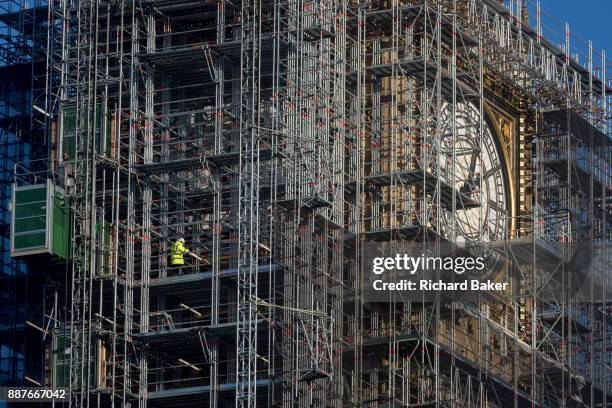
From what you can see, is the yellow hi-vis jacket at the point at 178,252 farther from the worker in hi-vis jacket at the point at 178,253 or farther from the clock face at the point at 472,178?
the clock face at the point at 472,178

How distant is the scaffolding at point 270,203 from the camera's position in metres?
90.1

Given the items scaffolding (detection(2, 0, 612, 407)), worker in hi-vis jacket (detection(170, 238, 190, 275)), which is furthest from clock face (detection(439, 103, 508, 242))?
worker in hi-vis jacket (detection(170, 238, 190, 275))

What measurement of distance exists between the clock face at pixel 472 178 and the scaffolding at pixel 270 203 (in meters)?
0.17

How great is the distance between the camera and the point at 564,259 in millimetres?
102125

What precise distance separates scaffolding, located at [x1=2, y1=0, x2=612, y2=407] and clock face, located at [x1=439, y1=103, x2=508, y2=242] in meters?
0.17

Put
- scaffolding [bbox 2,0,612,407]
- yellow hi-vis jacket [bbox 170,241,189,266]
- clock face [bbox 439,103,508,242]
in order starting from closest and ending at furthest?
1. scaffolding [bbox 2,0,612,407]
2. yellow hi-vis jacket [bbox 170,241,189,266]
3. clock face [bbox 439,103,508,242]

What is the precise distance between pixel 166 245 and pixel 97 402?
6276 mm

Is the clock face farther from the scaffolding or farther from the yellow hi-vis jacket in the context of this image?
the yellow hi-vis jacket

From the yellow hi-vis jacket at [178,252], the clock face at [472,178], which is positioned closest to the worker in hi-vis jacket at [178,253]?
the yellow hi-vis jacket at [178,252]

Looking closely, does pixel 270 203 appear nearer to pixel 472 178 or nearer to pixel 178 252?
pixel 178 252

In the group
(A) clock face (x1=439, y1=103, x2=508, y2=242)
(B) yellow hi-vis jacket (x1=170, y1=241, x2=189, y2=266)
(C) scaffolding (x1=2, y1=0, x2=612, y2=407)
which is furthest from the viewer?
(A) clock face (x1=439, y1=103, x2=508, y2=242)

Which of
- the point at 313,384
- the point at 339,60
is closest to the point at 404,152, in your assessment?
the point at 339,60

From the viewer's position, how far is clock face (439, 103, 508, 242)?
96.6 m

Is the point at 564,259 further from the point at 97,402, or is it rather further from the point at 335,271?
the point at 97,402
